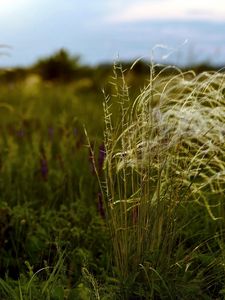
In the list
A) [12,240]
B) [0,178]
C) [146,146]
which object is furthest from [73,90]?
[146,146]

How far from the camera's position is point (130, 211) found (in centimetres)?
244

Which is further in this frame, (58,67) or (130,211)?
(58,67)

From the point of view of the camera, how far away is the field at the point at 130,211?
7.25ft

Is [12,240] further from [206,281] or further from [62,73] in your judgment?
[62,73]

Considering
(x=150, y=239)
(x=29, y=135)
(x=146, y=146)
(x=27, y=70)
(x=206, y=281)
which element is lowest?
(x=27, y=70)

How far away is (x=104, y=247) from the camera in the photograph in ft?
8.89

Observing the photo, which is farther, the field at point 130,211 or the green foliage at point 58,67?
the green foliage at point 58,67

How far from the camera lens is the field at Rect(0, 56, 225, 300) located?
7.25ft

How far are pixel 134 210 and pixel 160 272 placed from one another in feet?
0.78

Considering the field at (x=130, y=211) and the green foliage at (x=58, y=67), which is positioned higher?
the field at (x=130, y=211)

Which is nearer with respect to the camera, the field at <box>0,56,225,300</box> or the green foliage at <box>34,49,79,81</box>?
the field at <box>0,56,225,300</box>

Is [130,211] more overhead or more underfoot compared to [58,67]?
more overhead

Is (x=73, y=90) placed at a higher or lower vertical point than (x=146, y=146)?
lower

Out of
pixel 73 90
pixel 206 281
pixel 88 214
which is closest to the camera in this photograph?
pixel 206 281
